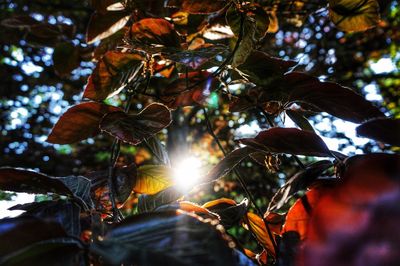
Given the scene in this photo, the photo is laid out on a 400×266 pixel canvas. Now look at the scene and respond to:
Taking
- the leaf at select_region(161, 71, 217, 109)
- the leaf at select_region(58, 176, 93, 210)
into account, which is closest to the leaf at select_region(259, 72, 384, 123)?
the leaf at select_region(161, 71, 217, 109)

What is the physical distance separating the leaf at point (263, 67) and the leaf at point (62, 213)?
0.34 m

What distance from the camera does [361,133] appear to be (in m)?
0.33

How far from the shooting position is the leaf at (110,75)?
2.06 ft

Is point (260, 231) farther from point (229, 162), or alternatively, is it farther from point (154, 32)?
point (154, 32)

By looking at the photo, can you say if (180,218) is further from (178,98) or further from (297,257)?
(178,98)

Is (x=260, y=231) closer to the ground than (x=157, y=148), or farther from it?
closer to the ground

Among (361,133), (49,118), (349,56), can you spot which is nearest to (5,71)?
(49,118)

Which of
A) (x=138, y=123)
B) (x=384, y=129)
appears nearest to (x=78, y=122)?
(x=138, y=123)

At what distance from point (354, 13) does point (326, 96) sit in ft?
1.29

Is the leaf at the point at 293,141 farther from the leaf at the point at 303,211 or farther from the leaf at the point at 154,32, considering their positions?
A: the leaf at the point at 154,32

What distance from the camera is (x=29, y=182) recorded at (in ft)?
1.38

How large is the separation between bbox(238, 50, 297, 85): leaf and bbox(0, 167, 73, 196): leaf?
337 mm

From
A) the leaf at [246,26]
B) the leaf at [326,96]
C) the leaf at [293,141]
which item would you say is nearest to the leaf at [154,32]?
the leaf at [246,26]

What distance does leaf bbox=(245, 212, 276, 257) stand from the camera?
1.64 ft
